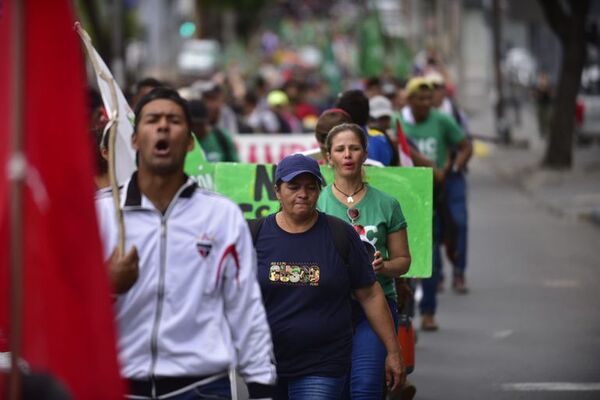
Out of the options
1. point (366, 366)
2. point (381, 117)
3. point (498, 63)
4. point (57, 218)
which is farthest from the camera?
point (498, 63)

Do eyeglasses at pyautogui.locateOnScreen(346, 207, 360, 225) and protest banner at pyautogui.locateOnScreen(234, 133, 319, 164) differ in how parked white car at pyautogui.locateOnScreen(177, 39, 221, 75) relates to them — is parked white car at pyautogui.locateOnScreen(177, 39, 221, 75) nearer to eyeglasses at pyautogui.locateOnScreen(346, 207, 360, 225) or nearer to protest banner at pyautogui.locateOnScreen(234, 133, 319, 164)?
protest banner at pyautogui.locateOnScreen(234, 133, 319, 164)

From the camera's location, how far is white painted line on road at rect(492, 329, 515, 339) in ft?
39.8

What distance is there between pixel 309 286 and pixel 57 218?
2.68 meters

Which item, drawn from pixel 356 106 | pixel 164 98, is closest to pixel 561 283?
pixel 356 106

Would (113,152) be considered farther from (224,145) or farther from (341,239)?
(224,145)

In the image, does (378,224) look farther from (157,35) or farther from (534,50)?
(157,35)

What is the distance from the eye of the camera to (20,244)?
4066 millimetres

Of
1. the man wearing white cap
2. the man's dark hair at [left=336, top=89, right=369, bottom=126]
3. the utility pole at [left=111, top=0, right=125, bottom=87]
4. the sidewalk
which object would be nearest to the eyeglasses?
the man's dark hair at [left=336, top=89, right=369, bottom=126]

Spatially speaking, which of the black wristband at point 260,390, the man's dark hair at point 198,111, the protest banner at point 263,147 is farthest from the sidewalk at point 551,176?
the black wristband at point 260,390

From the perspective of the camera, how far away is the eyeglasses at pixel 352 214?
25.7ft

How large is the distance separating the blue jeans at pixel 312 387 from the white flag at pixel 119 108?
4.17ft

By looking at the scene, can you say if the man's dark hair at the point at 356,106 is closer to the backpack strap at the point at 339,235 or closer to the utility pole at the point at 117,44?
the backpack strap at the point at 339,235

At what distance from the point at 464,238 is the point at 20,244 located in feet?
32.7

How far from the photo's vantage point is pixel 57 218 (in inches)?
167
